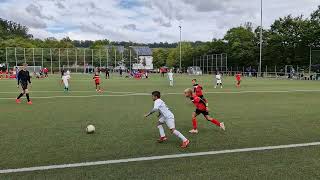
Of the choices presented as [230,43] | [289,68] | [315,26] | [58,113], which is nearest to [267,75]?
[289,68]

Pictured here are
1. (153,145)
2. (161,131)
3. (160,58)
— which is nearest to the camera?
(153,145)

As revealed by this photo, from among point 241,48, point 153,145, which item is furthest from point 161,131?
point 241,48

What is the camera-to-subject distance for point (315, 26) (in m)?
69.4

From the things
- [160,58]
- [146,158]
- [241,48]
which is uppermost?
[160,58]

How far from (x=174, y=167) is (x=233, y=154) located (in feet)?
5.30

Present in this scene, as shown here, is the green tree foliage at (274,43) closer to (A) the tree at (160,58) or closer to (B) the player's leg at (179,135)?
(A) the tree at (160,58)

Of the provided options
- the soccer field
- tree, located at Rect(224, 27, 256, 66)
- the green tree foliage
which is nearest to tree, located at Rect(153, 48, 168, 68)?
the green tree foliage

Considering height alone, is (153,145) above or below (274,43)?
below

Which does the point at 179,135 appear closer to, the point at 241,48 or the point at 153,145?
the point at 153,145

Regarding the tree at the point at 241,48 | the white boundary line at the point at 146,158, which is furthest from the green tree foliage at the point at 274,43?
the white boundary line at the point at 146,158

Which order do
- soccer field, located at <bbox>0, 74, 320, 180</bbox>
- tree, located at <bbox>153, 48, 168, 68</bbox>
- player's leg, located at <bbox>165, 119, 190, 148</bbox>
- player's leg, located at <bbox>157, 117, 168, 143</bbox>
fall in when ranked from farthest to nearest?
tree, located at <bbox>153, 48, 168, 68</bbox> → player's leg, located at <bbox>157, 117, 168, 143</bbox> → player's leg, located at <bbox>165, 119, 190, 148</bbox> → soccer field, located at <bbox>0, 74, 320, 180</bbox>

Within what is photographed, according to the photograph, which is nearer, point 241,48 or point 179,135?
point 179,135

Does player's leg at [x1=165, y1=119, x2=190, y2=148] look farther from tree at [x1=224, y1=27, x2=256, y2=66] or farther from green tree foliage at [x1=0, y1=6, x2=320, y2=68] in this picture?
tree at [x1=224, y1=27, x2=256, y2=66]

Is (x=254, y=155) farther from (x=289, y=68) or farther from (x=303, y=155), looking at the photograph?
(x=289, y=68)
